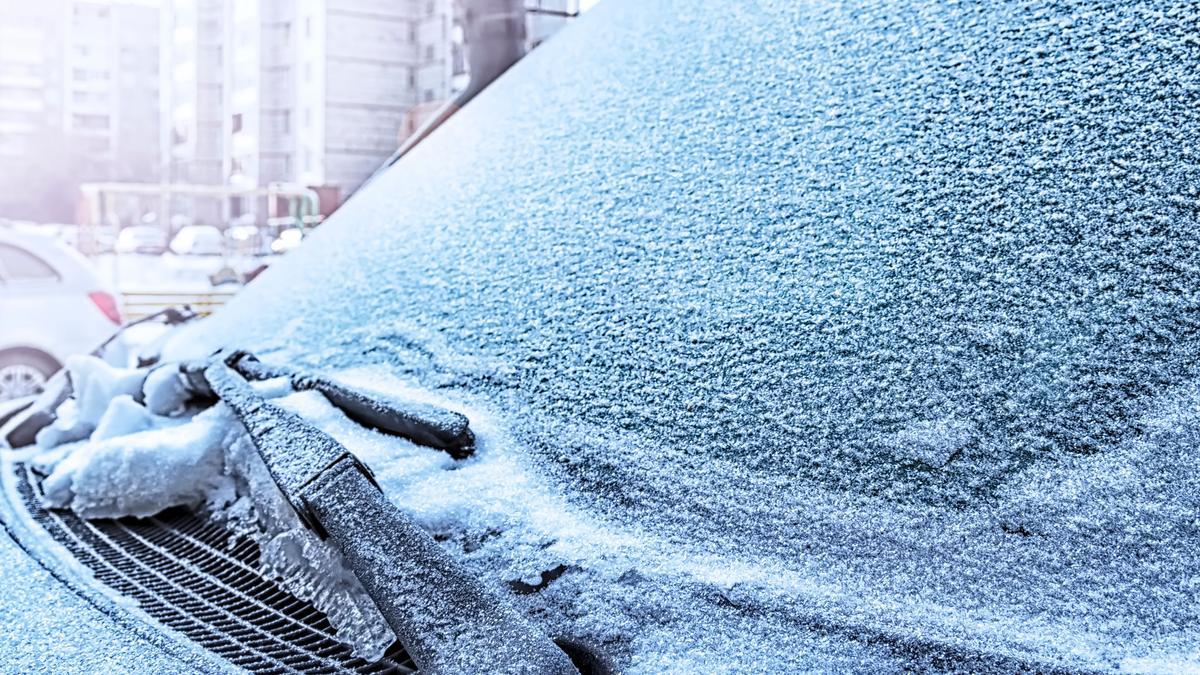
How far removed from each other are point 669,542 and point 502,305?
40 cm

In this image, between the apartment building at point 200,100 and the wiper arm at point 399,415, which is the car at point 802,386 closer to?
the wiper arm at point 399,415

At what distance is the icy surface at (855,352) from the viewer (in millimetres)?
664

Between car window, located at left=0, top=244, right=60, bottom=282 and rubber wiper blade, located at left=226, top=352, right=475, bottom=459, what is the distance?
4659 millimetres

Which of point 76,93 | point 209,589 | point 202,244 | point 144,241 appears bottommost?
point 209,589

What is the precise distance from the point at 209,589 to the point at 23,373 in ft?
15.7

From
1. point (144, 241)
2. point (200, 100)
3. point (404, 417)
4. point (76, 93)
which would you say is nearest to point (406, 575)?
point (404, 417)

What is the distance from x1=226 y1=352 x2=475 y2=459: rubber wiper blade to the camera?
92 cm

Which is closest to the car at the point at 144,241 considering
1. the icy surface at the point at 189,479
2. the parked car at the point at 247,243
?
the parked car at the point at 247,243

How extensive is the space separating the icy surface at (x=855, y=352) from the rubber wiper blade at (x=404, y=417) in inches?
1.0

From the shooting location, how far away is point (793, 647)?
0.65 m

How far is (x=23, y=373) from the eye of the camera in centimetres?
507

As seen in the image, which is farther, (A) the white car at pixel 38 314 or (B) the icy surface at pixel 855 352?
(A) the white car at pixel 38 314

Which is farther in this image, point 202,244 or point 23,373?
point 202,244

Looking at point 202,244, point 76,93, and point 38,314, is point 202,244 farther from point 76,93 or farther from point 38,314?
point 76,93
